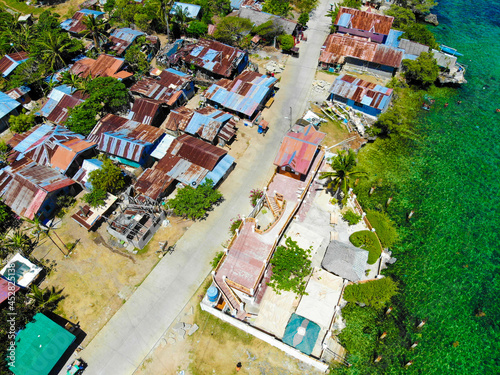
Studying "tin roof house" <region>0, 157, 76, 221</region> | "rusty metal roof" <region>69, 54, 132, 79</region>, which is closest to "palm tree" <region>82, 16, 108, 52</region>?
"rusty metal roof" <region>69, 54, 132, 79</region>

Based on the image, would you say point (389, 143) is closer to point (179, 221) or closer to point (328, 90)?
point (328, 90)

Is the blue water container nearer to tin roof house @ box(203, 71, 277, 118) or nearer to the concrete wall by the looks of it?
the concrete wall

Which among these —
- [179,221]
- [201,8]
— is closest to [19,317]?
[179,221]

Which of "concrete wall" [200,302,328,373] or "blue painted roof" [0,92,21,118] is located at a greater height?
"blue painted roof" [0,92,21,118]

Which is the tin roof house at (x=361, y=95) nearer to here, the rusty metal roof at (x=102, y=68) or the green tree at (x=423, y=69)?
the green tree at (x=423, y=69)

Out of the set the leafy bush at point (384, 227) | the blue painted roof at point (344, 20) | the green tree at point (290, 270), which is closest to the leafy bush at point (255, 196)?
the green tree at point (290, 270)
